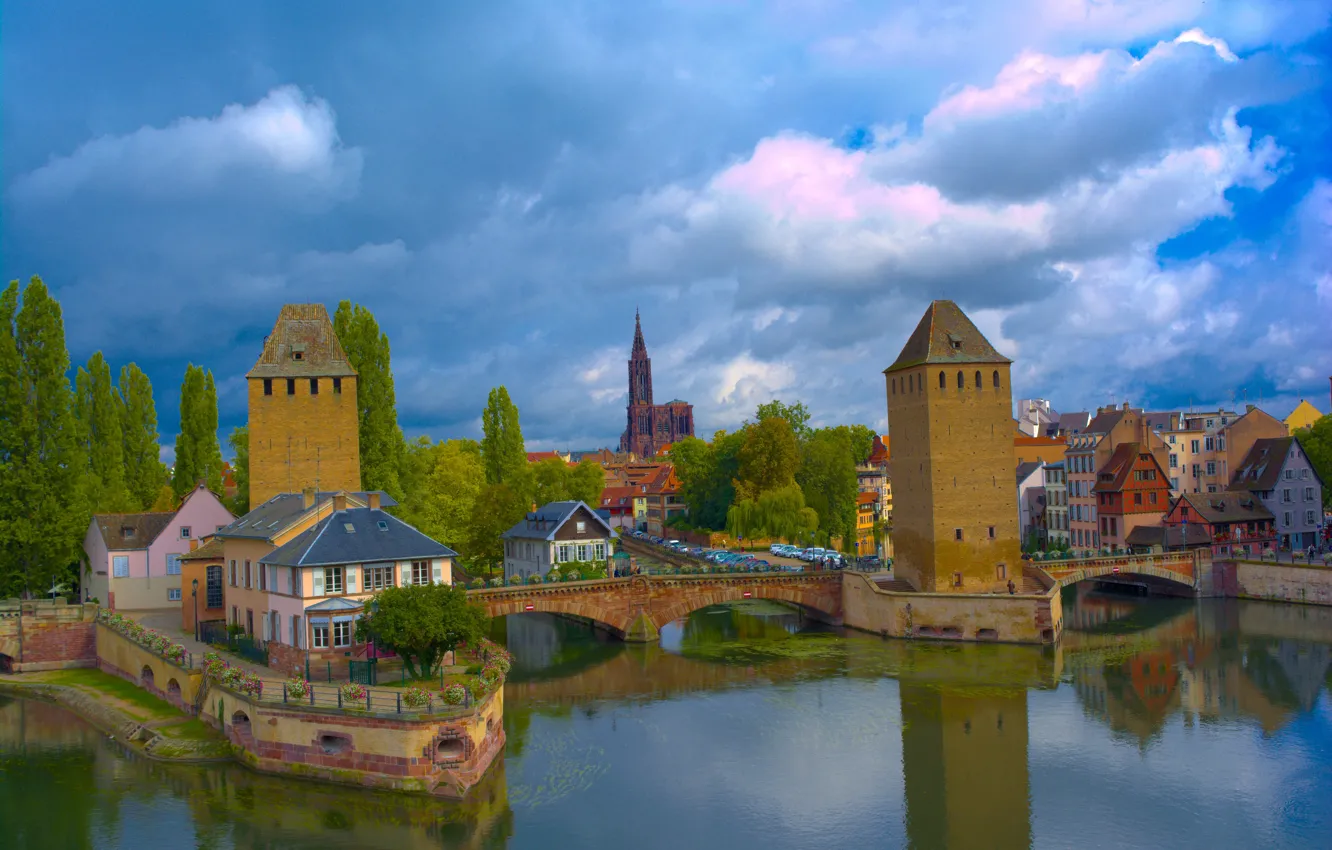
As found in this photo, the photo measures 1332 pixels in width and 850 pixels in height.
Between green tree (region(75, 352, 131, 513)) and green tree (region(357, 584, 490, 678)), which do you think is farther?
green tree (region(75, 352, 131, 513))

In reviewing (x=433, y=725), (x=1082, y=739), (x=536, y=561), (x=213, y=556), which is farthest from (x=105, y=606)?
(x=1082, y=739)

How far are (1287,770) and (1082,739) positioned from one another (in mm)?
6053

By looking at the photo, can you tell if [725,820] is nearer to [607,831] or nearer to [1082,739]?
[607,831]

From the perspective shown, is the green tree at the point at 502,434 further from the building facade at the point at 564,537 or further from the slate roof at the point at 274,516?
the slate roof at the point at 274,516

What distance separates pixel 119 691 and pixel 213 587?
6638 millimetres

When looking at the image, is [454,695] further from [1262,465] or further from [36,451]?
[1262,465]

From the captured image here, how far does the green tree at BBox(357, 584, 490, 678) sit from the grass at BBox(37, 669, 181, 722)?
9.19 metres

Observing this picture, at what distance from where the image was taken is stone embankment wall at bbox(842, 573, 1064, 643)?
169ft

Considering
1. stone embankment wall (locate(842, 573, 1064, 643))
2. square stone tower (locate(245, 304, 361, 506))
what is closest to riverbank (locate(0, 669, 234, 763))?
square stone tower (locate(245, 304, 361, 506))

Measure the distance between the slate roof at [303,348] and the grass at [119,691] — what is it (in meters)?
15.6

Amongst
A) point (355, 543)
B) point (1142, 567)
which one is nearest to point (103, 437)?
point (355, 543)

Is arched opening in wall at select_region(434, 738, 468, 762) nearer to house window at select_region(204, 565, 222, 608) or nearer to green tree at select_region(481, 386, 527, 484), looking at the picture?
house window at select_region(204, 565, 222, 608)

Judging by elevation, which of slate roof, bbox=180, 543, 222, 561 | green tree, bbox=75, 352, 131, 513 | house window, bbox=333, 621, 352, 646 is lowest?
house window, bbox=333, 621, 352, 646

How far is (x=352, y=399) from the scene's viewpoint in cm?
5469
